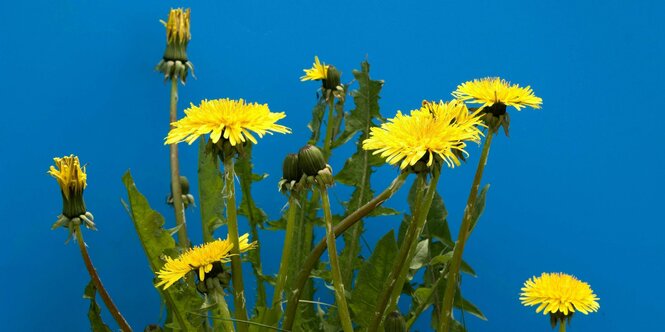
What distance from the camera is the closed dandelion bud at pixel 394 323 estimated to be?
0.92m

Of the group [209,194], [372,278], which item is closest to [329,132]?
[209,194]

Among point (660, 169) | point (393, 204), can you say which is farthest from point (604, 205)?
point (393, 204)

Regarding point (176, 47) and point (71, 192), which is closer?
point (71, 192)

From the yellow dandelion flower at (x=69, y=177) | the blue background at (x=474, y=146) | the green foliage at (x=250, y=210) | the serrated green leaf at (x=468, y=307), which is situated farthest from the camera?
the blue background at (x=474, y=146)

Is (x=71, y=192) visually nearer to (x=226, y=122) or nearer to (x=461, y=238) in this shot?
(x=226, y=122)

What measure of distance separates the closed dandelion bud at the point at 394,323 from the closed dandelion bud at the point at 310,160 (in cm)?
20

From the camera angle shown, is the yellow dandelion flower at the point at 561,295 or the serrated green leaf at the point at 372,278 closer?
the yellow dandelion flower at the point at 561,295

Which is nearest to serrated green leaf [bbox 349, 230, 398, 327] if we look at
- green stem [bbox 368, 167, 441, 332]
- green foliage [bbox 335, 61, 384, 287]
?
green stem [bbox 368, 167, 441, 332]

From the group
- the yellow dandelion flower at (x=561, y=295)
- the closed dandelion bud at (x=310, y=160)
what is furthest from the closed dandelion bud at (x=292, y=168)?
the yellow dandelion flower at (x=561, y=295)

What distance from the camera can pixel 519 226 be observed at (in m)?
1.50

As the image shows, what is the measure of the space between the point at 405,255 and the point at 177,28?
587 millimetres

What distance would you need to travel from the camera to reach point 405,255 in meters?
0.88

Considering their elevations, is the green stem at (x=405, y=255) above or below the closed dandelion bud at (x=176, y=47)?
below

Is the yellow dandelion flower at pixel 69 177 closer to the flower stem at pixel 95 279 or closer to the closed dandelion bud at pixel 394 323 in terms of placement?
the flower stem at pixel 95 279
